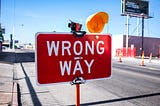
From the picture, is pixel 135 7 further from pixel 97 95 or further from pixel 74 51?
pixel 74 51

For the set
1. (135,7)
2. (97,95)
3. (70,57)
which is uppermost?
(135,7)

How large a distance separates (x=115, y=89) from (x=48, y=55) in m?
7.05

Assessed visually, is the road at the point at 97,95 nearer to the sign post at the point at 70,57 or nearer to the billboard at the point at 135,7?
the sign post at the point at 70,57

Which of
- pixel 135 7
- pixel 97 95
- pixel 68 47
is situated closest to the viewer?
pixel 68 47

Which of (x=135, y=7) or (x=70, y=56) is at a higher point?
(x=135, y=7)

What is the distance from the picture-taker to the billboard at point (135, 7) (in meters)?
49.8

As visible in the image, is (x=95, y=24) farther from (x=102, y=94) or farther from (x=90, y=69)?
(x=102, y=94)

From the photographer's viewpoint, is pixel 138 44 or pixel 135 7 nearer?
pixel 135 7

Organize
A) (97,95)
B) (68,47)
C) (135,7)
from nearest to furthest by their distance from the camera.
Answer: (68,47) → (97,95) → (135,7)

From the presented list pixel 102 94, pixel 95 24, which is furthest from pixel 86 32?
pixel 102 94

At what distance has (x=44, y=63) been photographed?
306 centimetres

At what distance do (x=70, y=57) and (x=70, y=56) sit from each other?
1 cm

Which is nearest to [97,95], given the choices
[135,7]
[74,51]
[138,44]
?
[74,51]

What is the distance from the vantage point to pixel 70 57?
10.4ft
